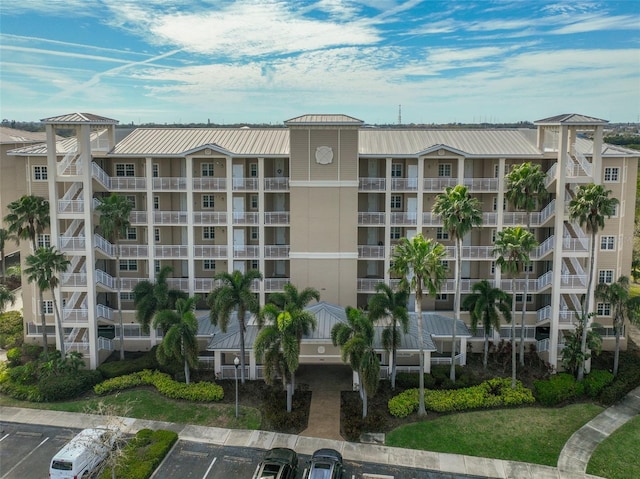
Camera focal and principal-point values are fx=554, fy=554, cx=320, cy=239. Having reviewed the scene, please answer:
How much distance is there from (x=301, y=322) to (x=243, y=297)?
15.2 ft

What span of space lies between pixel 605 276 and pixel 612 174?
25.1 ft

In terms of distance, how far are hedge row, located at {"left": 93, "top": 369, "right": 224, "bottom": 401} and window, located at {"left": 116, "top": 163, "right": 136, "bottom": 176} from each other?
600 inches

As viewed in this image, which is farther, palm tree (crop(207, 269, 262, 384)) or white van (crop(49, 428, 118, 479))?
palm tree (crop(207, 269, 262, 384))

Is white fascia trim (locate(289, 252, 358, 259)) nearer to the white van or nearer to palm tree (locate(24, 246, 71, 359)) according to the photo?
palm tree (locate(24, 246, 71, 359))

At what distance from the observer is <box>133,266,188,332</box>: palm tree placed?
38344 millimetres

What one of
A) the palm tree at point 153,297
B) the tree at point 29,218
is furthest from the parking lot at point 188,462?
the palm tree at point 153,297

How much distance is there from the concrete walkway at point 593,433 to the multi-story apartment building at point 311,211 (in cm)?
550

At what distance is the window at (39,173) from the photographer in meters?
40.3

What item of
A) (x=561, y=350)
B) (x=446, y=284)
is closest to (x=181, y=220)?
(x=446, y=284)

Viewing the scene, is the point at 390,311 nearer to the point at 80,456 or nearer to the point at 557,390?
the point at 557,390

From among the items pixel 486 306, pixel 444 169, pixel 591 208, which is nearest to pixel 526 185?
pixel 591 208

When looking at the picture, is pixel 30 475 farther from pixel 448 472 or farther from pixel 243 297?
pixel 448 472

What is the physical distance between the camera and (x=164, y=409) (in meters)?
33.9

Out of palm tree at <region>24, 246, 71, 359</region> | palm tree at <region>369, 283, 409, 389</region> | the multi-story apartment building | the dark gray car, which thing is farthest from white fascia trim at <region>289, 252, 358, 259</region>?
palm tree at <region>24, 246, 71, 359</region>
